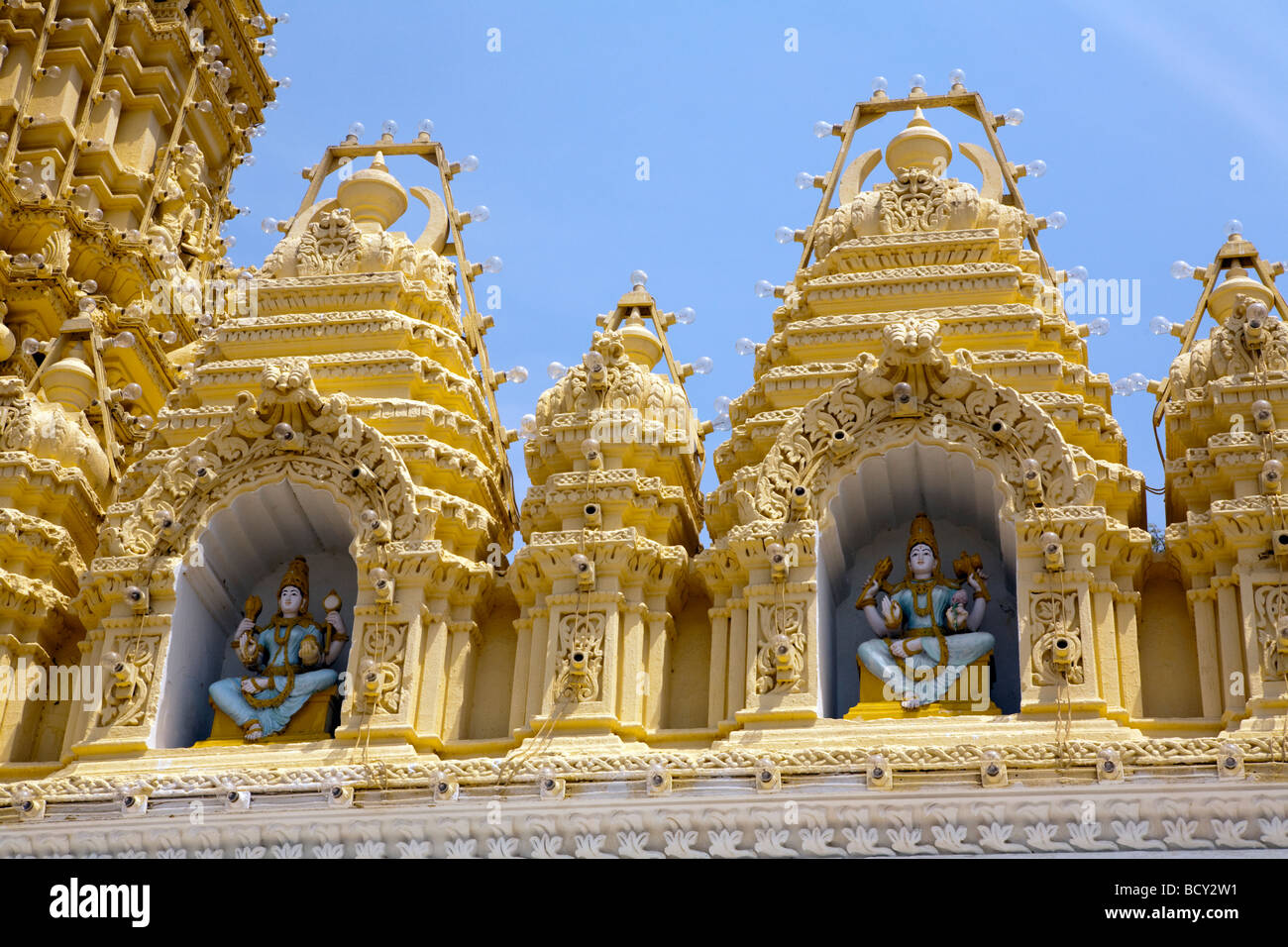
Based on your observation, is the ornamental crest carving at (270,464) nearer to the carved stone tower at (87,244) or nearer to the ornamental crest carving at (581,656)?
the carved stone tower at (87,244)

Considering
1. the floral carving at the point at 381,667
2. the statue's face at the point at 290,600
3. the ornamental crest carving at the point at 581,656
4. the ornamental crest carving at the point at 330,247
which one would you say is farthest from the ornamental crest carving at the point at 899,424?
the ornamental crest carving at the point at 330,247

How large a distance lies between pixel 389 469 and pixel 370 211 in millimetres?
5585

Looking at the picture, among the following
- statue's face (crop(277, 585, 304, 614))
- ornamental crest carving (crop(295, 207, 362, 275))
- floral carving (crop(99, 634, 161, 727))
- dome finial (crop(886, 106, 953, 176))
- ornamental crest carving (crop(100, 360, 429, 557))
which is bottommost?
floral carving (crop(99, 634, 161, 727))

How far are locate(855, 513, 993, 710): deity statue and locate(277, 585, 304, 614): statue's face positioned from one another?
5729 mm

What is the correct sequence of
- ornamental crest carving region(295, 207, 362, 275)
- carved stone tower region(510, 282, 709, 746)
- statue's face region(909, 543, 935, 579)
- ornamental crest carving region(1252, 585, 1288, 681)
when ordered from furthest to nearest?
ornamental crest carving region(295, 207, 362, 275)
statue's face region(909, 543, 935, 579)
carved stone tower region(510, 282, 709, 746)
ornamental crest carving region(1252, 585, 1288, 681)

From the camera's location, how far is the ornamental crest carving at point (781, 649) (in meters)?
19.2

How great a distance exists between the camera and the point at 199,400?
2373cm

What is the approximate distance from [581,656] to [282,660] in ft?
11.1

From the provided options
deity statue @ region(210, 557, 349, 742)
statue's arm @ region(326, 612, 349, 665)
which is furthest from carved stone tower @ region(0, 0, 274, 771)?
statue's arm @ region(326, 612, 349, 665)

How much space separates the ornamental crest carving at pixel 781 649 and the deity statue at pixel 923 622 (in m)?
0.79

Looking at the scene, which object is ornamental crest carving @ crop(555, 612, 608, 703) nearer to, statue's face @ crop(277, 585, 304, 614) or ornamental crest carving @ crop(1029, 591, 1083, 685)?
statue's face @ crop(277, 585, 304, 614)

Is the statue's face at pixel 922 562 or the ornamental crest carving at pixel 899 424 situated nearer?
the ornamental crest carving at pixel 899 424

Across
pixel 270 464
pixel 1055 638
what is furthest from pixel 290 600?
pixel 1055 638

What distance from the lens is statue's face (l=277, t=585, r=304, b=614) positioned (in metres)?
21.6
